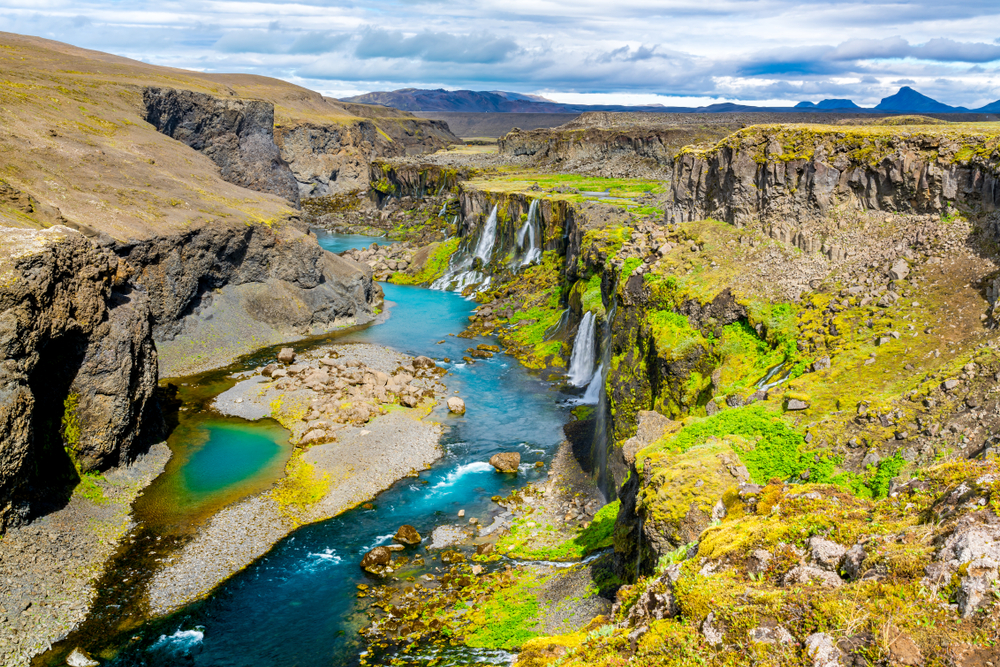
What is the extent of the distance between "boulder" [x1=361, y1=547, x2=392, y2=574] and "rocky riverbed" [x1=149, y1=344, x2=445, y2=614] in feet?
16.9

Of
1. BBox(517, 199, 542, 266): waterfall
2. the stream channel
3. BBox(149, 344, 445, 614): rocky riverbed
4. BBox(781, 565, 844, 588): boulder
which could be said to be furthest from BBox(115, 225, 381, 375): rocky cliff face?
BBox(781, 565, 844, 588): boulder

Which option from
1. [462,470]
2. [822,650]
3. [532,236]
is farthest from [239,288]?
[822,650]

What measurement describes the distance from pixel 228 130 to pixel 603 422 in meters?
110

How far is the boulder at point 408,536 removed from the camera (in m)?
32.2

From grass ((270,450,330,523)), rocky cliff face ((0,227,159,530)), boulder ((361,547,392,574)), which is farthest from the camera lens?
grass ((270,450,330,523))

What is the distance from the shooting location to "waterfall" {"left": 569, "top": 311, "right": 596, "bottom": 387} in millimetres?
53938

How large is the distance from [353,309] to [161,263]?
20558 millimetres

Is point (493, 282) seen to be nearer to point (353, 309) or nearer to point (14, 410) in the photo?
point (353, 309)

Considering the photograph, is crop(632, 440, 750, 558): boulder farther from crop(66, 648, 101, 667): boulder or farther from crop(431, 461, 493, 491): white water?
crop(66, 648, 101, 667): boulder

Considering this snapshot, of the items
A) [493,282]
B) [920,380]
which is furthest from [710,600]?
[493,282]

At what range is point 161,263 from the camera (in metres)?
58.5

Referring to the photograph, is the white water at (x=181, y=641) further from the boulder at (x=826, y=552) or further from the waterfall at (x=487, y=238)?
the waterfall at (x=487, y=238)

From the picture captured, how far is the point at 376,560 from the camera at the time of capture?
30.6 metres

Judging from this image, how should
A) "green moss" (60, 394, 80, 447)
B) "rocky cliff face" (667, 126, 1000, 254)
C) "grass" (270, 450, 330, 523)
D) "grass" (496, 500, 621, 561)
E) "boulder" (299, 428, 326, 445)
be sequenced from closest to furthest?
"grass" (496, 500, 621, 561)
"rocky cliff face" (667, 126, 1000, 254)
"grass" (270, 450, 330, 523)
"green moss" (60, 394, 80, 447)
"boulder" (299, 428, 326, 445)
